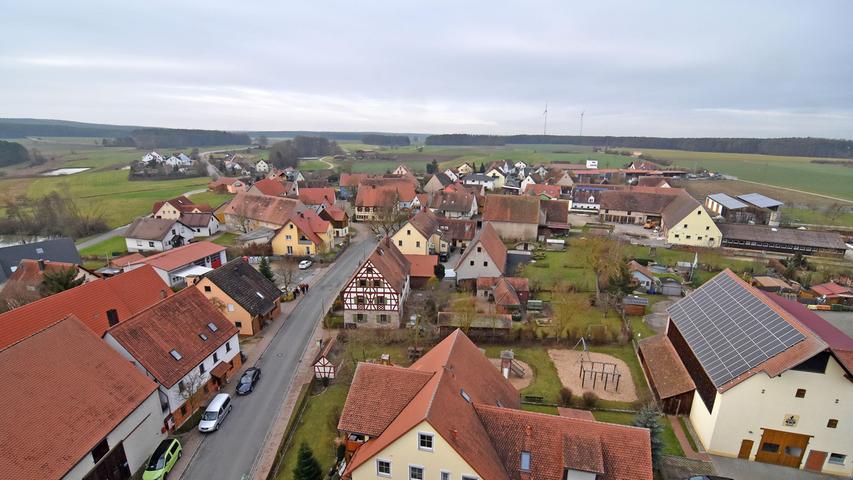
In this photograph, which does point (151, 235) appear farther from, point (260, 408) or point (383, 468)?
point (383, 468)

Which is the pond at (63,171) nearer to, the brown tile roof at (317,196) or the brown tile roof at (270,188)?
the brown tile roof at (270,188)

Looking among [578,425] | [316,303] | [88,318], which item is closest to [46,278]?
[88,318]

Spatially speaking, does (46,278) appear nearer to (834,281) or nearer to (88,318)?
(88,318)

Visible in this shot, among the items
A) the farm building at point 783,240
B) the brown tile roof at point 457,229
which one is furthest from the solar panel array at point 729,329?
the farm building at point 783,240

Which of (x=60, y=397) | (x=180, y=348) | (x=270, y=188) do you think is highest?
(x=270, y=188)

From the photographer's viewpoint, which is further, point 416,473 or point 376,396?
point 376,396

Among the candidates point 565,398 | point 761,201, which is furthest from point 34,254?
point 761,201

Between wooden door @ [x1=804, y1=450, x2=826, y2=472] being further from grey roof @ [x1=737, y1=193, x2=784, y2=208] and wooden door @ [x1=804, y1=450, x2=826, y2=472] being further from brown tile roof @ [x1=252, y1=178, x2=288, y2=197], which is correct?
brown tile roof @ [x1=252, y1=178, x2=288, y2=197]
